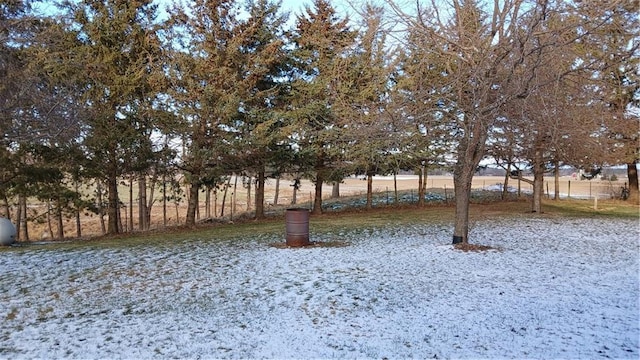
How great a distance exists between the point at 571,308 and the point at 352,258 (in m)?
4.22

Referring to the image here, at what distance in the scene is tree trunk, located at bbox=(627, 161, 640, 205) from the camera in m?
22.8

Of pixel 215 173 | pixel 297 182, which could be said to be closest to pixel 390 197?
pixel 297 182

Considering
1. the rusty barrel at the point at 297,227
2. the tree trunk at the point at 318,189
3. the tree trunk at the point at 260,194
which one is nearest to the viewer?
the rusty barrel at the point at 297,227

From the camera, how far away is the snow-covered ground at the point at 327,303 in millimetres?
4121

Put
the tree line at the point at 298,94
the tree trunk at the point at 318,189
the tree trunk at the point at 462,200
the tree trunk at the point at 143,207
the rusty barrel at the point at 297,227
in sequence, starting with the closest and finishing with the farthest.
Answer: the tree line at the point at 298,94 < the tree trunk at the point at 462,200 < the rusty barrel at the point at 297,227 < the tree trunk at the point at 143,207 < the tree trunk at the point at 318,189

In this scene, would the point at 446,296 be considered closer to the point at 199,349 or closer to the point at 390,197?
the point at 199,349

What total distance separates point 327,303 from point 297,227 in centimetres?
480

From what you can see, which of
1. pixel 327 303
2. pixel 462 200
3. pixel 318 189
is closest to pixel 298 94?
pixel 318 189

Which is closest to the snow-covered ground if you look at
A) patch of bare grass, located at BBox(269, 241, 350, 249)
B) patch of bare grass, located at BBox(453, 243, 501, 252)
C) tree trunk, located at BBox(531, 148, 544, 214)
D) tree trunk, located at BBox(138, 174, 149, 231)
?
patch of bare grass, located at BBox(453, 243, 501, 252)

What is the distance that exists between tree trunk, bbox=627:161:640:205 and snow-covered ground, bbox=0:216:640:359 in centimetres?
1631

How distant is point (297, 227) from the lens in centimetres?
1027

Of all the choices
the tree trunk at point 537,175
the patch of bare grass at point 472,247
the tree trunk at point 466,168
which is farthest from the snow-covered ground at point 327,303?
the tree trunk at point 537,175

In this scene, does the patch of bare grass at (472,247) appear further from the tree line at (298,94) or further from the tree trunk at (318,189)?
the tree trunk at (318,189)

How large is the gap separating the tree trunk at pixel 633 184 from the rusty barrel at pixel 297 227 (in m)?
21.1
